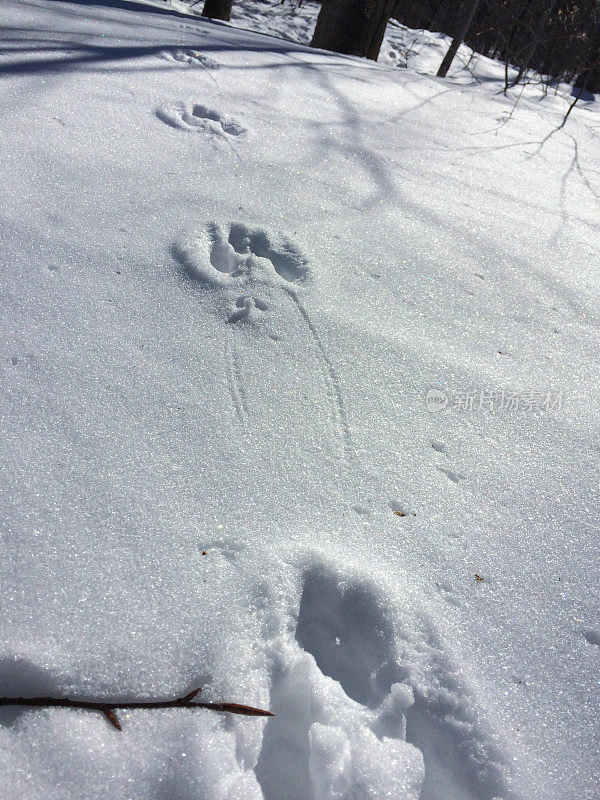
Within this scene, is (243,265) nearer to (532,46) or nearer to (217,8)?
(532,46)

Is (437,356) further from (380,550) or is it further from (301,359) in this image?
(380,550)

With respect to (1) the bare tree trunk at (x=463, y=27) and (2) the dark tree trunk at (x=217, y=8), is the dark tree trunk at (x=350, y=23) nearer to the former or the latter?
(1) the bare tree trunk at (x=463, y=27)

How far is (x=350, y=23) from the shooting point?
430 centimetres

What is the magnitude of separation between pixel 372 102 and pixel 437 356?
5.49ft

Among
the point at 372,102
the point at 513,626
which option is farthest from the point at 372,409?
the point at 372,102

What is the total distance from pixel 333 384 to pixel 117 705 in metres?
0.69

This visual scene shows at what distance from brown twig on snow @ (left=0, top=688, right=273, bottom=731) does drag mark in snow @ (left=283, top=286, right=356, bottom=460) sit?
462mm

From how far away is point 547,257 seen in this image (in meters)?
1.67

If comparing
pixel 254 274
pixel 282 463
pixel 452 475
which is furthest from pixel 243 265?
pixel 452 475

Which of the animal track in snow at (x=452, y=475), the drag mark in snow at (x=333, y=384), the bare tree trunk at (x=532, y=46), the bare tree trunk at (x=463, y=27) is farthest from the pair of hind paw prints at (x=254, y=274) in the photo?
the bare tree trunk at (x=463, y=27)

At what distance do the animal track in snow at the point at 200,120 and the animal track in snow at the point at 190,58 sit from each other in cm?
43

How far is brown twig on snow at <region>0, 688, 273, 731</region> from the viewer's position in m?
0.66

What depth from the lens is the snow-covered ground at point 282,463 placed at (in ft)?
2.31

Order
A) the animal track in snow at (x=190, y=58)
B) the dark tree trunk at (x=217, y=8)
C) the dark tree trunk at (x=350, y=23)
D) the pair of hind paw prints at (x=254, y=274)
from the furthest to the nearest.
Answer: the dark tree trunk at (x=217, y=8)
the dark tree trunk at (x=350, y=23)
the animal track in snow at (x=190, y=58)
the pair of hind paw prints at (x=254, y=274)
